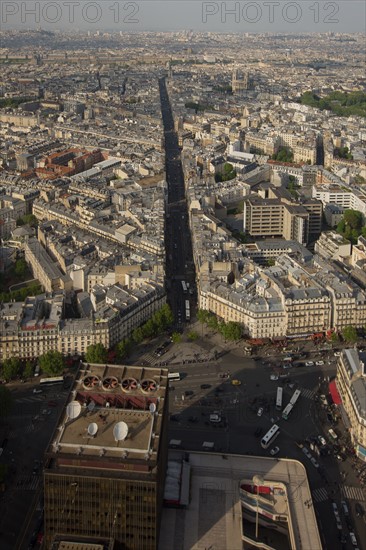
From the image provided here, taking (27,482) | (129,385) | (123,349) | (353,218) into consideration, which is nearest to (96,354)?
(123,349)

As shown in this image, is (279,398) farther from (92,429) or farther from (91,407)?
(92,429)

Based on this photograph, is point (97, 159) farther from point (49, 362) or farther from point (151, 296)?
point (49, 362)

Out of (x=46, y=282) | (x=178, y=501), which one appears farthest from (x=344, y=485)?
(x=46, y=282)

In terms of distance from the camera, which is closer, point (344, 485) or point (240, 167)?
point (344, 485)

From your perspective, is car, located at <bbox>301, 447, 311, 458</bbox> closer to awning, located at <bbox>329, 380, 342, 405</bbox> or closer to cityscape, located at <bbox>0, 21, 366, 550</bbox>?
cityscape, located at <bbox>0, 21, 366, 550</bbox>

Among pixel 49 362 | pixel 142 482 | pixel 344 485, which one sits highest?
pixel 142 482

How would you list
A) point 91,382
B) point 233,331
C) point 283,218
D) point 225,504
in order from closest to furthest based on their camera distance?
point 225,504 → point 91,382 → point 233,331 → point 283,218

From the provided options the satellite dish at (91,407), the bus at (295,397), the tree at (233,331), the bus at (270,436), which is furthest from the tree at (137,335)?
the satellite dish at (91,407)
